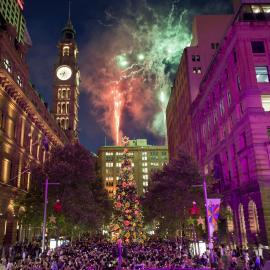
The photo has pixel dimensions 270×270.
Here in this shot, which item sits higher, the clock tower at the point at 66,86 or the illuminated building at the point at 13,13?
the illuminated building at the point at 13,13

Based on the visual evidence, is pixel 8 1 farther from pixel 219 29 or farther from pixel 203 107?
pixel 203 107

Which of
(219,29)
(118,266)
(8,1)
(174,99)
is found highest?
(8,1)

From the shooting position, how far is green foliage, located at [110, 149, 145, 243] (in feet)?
145

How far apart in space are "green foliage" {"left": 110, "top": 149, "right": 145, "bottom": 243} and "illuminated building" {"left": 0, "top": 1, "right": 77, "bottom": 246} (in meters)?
12.8

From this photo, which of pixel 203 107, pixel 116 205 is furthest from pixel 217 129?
pixel 116 205

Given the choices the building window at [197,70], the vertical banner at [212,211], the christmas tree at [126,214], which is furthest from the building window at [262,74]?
the building window at [197,70]

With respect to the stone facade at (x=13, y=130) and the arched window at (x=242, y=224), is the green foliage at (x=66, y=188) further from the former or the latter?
the arched window at (x=242, y=224)

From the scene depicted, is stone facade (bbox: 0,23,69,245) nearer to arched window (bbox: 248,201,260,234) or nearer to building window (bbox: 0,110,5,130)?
building window (bbox: 0,110,5,130)

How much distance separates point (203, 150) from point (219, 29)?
32070mm

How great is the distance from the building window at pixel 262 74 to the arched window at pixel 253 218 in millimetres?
14807

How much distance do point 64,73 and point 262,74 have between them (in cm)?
8877

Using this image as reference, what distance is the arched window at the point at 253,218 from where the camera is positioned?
37094 millimetres

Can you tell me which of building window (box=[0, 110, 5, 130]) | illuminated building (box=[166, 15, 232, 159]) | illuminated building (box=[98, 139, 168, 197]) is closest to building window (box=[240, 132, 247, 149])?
building window (box=[0, 110, 5, 130])

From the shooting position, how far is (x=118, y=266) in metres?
23.8
